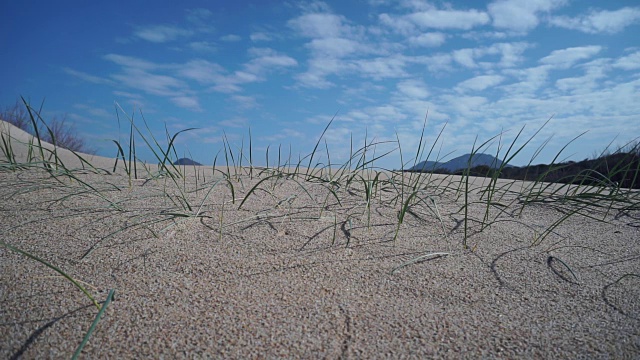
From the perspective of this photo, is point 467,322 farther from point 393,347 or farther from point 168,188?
point 168,188

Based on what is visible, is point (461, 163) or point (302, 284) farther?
point (461, 163)

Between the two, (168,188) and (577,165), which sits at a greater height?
(577,165)

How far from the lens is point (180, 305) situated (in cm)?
106

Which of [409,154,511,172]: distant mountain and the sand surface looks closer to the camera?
the sand surface

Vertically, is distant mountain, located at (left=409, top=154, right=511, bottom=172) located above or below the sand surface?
above

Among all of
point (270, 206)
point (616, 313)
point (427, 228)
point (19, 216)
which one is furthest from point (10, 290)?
point (616, 313)

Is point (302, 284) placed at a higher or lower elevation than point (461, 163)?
lower

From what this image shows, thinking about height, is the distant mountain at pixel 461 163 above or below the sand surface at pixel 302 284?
above

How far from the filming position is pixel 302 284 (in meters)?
1.18

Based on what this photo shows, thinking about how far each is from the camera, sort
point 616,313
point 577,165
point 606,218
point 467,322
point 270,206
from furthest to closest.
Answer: point 577,165 < point 606,218 < point 270,206 < point 616,313 < point 467,322

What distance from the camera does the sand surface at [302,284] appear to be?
95 centimetres

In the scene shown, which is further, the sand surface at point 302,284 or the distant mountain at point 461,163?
→ the distant mountain at point 461,163

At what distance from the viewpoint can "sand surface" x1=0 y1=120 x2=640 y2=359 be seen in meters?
0.95

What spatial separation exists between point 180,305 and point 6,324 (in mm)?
398
